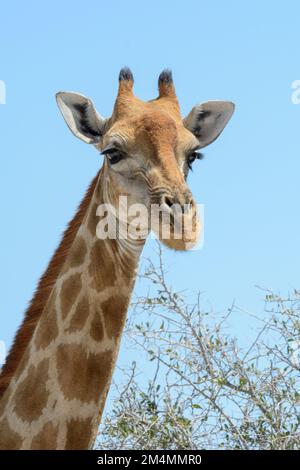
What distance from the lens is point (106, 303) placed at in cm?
819

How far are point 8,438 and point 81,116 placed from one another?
8.74 feet

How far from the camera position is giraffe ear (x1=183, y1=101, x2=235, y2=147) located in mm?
9336

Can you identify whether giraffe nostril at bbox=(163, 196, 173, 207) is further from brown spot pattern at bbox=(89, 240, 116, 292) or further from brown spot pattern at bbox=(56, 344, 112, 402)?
brown spot pattern at bbox=(56, 344, 112, 402)

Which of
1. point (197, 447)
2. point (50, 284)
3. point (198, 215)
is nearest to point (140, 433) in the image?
point (197, 447)

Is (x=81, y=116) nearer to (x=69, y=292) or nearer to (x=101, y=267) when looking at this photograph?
(x=101, y=267)

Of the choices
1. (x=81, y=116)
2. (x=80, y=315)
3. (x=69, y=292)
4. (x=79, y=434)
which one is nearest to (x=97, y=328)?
(x=80, y=315)

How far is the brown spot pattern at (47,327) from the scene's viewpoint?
820 centimetres

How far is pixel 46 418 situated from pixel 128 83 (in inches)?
113

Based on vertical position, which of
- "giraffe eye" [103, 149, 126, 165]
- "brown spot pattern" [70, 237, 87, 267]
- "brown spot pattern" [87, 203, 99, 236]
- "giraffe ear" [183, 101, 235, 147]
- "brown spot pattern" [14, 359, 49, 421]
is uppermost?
"giraffe ear" [183, 101, 235, 147]

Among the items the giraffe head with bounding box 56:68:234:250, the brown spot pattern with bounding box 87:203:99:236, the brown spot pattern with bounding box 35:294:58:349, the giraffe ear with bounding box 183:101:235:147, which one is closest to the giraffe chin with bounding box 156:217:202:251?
the giraffe head with bounding box 56:68:234:250

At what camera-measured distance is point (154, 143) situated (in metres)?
8.21

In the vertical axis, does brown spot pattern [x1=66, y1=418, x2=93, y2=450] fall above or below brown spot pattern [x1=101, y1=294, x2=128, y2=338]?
below

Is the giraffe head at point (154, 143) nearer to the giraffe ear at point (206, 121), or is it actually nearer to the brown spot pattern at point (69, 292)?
the giraffe ear at point (206, 121)

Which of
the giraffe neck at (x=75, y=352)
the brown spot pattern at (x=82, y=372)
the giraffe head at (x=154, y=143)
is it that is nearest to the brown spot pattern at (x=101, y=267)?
the giraffe neck at (x=75, y=352)
